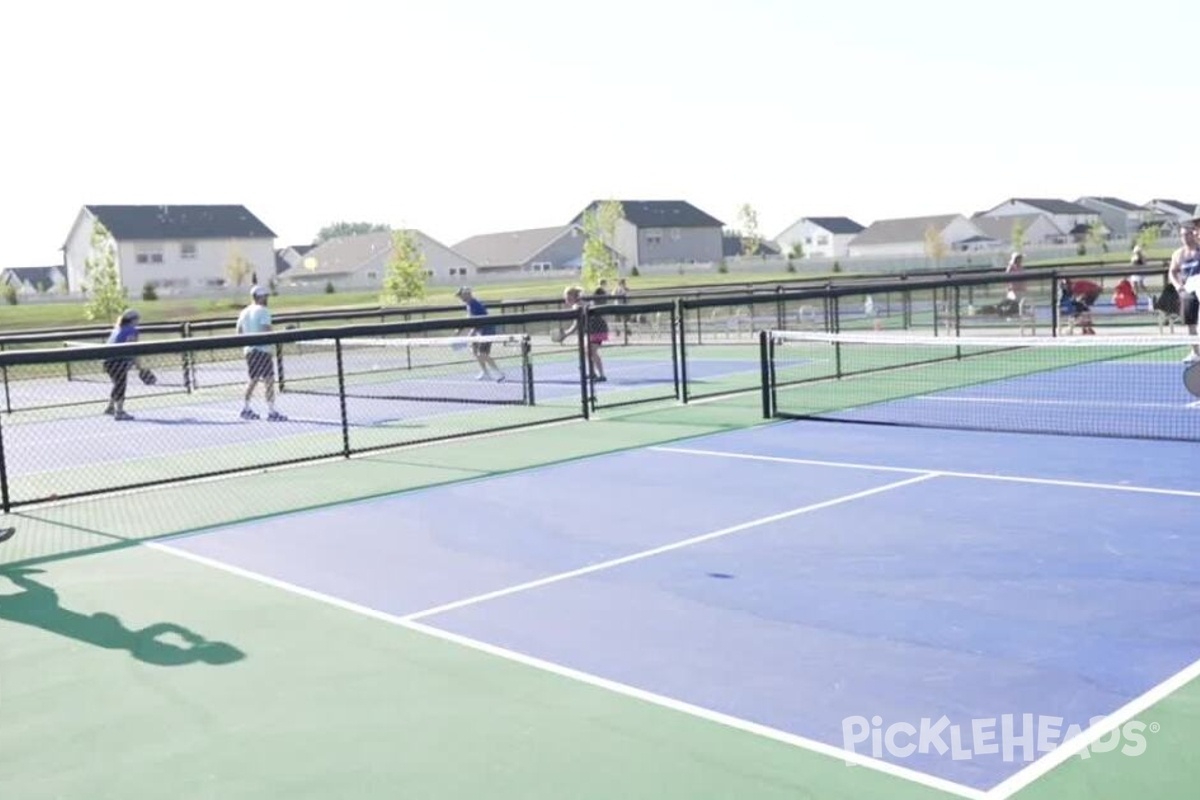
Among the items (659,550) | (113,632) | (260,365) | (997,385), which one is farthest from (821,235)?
(113,632)

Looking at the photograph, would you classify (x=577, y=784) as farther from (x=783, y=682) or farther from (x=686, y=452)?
(x=686, y=452)

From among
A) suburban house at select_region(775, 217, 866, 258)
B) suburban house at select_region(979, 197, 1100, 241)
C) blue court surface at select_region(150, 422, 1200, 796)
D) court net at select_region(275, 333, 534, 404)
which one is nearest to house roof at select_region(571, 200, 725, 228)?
suburban house at select_region(775, 217, 866, 258)

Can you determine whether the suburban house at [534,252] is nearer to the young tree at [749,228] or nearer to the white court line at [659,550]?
the young tree at [749,228]

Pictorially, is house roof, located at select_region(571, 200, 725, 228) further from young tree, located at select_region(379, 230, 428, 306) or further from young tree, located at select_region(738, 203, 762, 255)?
young tree, located at select_region(379, 230, 428, 306)

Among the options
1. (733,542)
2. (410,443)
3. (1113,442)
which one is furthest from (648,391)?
(733,542)

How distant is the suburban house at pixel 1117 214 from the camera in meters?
140

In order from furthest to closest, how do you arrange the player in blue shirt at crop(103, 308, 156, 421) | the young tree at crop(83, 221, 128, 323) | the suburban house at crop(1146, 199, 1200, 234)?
the suburban house at crop(1146, 199, 1200, 234)
the young tree at crop(83, 221, 128, 323)
the player in blue shirt at crop(103, 308, 156, 421)

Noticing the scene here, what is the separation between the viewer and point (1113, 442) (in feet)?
40.7

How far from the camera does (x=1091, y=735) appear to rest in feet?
16.8

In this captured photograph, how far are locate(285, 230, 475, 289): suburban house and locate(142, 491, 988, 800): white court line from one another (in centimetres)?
9826

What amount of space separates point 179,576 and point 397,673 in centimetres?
305

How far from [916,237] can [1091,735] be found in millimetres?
128038

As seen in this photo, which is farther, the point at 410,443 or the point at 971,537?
the point at 410,443

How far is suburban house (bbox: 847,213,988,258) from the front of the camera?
124 m
